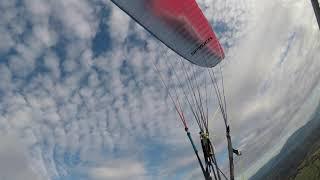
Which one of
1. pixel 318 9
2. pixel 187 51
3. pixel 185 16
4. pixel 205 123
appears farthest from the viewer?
pixel 187 51

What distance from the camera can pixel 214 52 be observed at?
31.0 meters

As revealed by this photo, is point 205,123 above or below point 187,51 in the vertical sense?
below

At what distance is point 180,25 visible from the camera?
26625 millimetres

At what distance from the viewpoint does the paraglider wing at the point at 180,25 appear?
2333 cm

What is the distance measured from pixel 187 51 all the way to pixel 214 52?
3136mm

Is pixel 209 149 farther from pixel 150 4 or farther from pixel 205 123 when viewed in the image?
pixel 150 4

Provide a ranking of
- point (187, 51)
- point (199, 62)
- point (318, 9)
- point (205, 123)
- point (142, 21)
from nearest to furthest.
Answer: point (318, 9), point (205, 123), point (142, 21), point (187, 51), point (199, 62)

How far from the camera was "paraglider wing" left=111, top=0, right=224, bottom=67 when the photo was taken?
76.5 feet

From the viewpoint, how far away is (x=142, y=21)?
940 inches

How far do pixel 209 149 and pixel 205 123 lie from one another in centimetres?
179

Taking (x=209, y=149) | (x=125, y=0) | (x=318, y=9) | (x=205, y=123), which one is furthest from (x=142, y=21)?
(x=318, y=9)

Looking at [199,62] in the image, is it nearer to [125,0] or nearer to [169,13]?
[169,13]

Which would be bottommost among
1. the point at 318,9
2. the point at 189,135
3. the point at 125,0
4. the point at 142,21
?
the point at 318,9

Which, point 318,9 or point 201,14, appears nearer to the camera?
point 318,9
